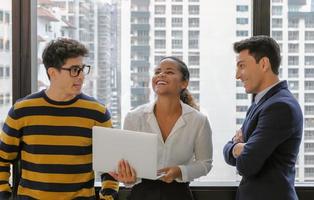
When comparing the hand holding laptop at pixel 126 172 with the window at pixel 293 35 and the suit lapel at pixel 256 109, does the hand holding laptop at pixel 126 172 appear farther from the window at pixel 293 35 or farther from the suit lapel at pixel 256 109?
the window at pixel 293 35

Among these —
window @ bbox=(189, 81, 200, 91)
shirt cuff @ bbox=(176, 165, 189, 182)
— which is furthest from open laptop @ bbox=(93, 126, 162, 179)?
window @ bbox=(189, 81, 200, 91)

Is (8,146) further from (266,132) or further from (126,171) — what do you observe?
(266,132)

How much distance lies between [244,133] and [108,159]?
66 centimetres

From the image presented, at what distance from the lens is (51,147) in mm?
1919

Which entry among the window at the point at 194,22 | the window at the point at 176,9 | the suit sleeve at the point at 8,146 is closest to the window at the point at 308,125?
the window at the point at 194,22

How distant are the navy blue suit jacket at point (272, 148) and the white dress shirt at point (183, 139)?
294 millimetres

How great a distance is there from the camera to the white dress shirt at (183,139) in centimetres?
210

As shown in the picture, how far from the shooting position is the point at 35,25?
2.51 meters

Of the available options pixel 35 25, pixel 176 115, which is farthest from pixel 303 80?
pixel 35 25

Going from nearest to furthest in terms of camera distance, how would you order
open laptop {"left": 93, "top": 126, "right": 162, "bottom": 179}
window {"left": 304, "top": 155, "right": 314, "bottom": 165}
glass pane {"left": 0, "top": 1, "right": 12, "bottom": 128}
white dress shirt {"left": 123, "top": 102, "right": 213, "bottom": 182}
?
open laptop {"left": 93, "top": 126, "right": 162, "bottom": 179} → white dress shirt {"left": 123, "top": 102, "right": 213, "bottom": 182} → glass pane {"left": 0, "top": 1, "right": 12, "bottom": 128} → window {"left": 304, "top": 155, "right": 314, "bottom": 165}

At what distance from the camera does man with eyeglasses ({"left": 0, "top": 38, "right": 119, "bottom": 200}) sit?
1.91 metres

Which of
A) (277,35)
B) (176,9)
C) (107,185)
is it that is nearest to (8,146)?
(107,185)

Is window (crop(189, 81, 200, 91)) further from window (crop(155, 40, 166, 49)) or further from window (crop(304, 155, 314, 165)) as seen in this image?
window (crop(304, 155, 314, 165))

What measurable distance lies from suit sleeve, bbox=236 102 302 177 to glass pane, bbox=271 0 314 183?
83cm
